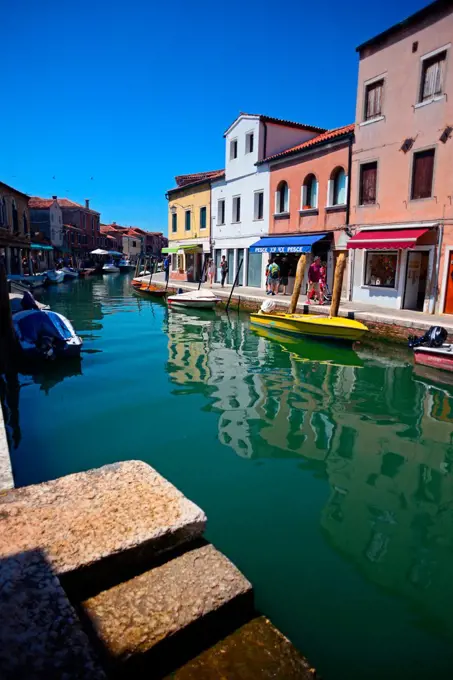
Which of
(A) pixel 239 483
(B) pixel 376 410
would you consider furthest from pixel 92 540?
(B) pixel 376 410

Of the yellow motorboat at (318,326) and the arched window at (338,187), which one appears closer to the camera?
the yellow motorboat at (318,326)

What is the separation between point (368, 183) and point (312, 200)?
322cm

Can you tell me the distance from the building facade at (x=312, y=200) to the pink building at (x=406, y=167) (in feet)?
2.82

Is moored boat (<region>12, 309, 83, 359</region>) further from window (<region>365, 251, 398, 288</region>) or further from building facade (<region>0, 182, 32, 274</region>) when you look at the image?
building facade (<region>0, 182, 32, 274</region>)

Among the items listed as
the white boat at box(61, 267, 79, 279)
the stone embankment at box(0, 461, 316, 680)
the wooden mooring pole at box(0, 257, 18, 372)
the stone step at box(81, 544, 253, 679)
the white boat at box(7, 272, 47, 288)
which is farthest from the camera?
the white boat at box(61, 267, 79, 279)

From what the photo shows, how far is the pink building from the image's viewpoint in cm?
1262

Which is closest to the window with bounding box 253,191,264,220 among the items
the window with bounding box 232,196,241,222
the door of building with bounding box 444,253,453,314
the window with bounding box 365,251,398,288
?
the window with bounding box 232,196,241,222

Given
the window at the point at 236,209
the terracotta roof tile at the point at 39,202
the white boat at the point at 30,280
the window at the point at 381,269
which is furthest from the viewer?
the terracotta roof tile at the point at 39,202

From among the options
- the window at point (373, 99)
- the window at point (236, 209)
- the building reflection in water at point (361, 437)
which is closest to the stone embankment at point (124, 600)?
the building reflection in water at point (361, 437)

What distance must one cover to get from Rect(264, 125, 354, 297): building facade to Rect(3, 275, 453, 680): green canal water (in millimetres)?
7206

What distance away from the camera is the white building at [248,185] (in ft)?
68.3

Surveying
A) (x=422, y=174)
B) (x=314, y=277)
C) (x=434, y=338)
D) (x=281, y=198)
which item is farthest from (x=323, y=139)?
(x=434, y=338)

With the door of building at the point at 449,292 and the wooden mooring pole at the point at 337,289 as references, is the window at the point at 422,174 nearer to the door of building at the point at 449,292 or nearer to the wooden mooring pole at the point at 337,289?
the door of building at the point at 449,292

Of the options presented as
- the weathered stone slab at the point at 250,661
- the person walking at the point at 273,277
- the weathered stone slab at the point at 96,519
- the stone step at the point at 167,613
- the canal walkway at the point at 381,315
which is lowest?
the weathered stone slab at the point at 250,661
